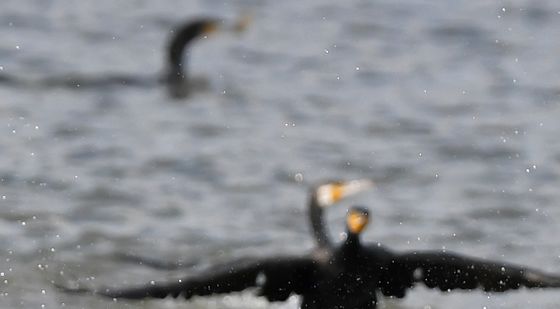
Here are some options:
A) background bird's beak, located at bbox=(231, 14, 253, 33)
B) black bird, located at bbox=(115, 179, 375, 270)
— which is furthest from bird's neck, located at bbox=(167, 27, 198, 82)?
black bird, located at bbox=(115, 179, 375, 270)

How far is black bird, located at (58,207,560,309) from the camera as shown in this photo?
364 inches

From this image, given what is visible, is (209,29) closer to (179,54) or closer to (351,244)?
(179,54)

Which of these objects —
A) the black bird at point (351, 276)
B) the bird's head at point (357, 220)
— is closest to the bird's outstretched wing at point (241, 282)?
the black bird at point (351, 276)

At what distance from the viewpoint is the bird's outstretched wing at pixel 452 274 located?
9242mm

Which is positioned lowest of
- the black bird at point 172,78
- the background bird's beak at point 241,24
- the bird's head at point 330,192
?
the bird's head at point 330,192

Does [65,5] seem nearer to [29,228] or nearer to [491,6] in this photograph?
[491,6]

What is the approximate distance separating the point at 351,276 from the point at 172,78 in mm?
7267

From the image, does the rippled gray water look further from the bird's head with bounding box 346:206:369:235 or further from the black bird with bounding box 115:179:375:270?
the bird's head with bounding box 346:206:369:235

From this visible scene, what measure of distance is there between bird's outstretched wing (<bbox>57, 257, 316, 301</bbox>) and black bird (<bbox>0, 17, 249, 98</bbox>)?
22.2ft

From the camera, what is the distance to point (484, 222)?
12.8 meters

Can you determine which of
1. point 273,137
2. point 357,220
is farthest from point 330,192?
point 273,137

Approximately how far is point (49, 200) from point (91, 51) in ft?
15.7

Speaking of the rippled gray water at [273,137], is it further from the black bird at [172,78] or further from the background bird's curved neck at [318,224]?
the background bird's curved neck at [318,224]

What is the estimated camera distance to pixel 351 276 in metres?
9.55
